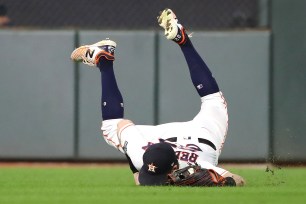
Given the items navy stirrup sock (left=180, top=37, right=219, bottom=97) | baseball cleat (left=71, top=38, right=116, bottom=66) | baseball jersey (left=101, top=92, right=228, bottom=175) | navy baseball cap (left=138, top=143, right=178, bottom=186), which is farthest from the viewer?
baseball cleat (left=71, top=38, right=116, bottom=66)

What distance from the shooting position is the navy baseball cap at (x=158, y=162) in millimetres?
8547

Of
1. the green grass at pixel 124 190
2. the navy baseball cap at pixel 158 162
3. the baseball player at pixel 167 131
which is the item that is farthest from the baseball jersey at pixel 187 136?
the green grass at pixel 124 190

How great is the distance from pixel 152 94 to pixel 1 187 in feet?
14.7

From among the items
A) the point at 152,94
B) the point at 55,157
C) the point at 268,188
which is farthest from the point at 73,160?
the point at 268,188

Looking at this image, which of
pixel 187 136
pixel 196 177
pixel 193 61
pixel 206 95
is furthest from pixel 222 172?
pixel 193 61

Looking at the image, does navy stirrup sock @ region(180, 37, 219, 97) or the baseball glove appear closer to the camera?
the baseball glove

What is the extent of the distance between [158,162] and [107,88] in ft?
4.36

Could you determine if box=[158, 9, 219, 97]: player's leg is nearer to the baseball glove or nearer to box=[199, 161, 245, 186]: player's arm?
box=[199, 161, 245, 186]: player's arm

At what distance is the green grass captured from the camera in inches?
303

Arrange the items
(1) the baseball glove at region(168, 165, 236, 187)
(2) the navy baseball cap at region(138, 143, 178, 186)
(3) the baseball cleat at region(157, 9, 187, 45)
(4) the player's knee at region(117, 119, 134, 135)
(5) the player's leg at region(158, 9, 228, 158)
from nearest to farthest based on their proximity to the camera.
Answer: (2) the navy baseball cap at region(138, 143, 178, 186) → (1) the baseball glove at region(168, 165, 236, 187) → (4) the player's knee at region(117, 119, 134, 135) → (5) the player's leg at region(158, 9, 228, 158) → (3) the baseball cleat at region(157, 9, 187, 45)

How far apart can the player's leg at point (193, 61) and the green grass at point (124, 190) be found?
922mm

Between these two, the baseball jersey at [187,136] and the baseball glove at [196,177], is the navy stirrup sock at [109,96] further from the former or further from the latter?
the baseball glove at [196,177]

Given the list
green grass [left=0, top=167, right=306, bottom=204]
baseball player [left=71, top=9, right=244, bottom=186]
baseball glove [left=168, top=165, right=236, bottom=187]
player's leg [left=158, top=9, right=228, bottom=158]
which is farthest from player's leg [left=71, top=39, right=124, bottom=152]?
baseball glove [left=168, top=165, right=236, bottom=187]

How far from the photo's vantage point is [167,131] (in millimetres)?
9320
